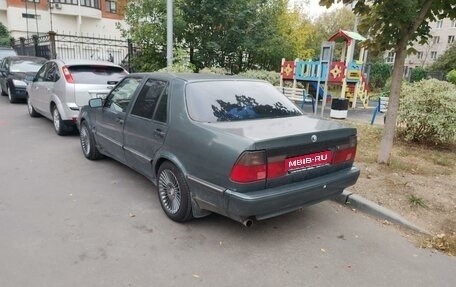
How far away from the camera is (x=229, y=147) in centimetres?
317

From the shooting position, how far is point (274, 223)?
4.05m

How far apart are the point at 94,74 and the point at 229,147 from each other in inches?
216

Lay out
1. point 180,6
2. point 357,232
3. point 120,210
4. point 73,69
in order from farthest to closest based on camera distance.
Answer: point 180,6
point 73,69
point 120,210
point 357,232

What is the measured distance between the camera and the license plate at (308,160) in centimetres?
336

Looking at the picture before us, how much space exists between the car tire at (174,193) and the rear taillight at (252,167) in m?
0.76

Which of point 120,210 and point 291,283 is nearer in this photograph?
point 291,283

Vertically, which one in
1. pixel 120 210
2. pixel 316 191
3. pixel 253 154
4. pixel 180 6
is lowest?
pixel 120 210

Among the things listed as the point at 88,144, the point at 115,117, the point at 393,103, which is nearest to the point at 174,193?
the point at 115,117

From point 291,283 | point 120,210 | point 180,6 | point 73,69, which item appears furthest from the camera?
point 180,6

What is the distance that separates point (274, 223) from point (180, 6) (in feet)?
44.9

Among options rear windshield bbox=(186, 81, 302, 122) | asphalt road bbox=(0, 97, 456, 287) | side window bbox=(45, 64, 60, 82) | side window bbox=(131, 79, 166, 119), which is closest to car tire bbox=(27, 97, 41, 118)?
side window bbox=(45, 64, 60, 82)

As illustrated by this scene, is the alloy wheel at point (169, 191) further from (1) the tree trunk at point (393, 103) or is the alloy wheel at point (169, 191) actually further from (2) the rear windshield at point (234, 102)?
(1) the tree trunk at point (393, 103)

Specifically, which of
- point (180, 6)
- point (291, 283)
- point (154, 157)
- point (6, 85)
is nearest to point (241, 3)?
point (180, 6)

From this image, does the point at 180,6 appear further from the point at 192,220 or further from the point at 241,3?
the point at 192,220
